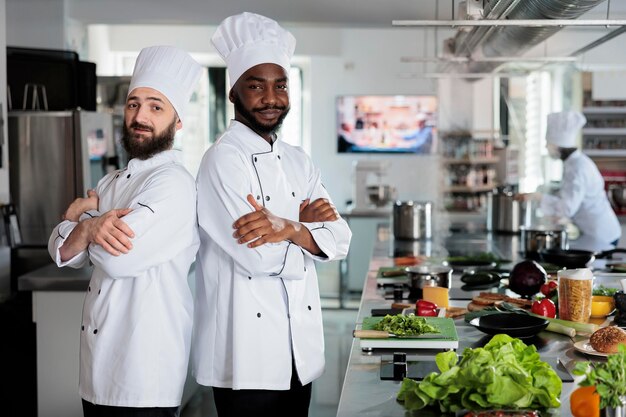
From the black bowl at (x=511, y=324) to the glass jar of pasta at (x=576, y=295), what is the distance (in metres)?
0.17

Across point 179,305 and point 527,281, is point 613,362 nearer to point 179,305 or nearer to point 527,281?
point 179,305

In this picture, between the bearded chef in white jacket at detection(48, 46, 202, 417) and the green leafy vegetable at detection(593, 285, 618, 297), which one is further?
the green leafy vegetable at detection(593, 285, 618, 297)

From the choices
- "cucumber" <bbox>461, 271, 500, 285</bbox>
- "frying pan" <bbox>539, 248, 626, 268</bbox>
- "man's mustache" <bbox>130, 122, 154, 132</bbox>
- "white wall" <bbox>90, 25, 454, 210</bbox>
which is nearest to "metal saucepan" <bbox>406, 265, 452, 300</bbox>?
"cucumber" <bbox>461, 271, 500, 285</bbox>

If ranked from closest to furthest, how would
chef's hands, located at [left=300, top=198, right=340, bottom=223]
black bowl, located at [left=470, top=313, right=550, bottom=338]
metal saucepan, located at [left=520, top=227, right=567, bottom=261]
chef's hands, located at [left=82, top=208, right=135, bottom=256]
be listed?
chef's hands, located at [left=82, top=208, right=135, bottom=256]
black bowl, located at [left=470, top=313, right=550, bottom=338]
chef's hands, located at [left=300, top=198, right=340, bottom=223]
metal saucepan, located at [left=520, top=227, right=567, bottom=261]

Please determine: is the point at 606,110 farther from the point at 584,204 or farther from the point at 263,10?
the point at 263,10

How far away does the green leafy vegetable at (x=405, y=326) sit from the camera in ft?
7.92

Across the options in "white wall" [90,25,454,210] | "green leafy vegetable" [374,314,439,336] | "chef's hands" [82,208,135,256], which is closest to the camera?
"chef's hands" [82,208,135,256]

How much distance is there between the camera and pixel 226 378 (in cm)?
250

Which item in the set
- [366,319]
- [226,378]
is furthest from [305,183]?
[226,378]

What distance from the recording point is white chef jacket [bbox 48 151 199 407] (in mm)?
2342

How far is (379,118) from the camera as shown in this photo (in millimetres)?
12523

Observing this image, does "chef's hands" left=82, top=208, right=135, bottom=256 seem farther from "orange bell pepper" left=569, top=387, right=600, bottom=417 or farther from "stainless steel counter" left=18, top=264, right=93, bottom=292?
"stainless steel counter" left=18, top=264, right=93, bottom=292

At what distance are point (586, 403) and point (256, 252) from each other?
1018mm

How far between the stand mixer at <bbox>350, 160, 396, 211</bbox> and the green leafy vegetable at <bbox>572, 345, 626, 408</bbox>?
6.41 m
